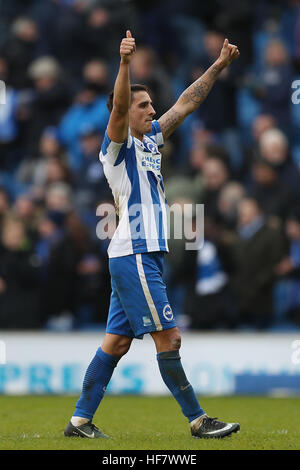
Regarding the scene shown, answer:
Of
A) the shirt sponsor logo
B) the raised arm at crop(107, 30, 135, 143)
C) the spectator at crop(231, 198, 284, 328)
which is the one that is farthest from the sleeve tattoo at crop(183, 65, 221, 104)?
the spectator at crop(231, 198, 284, 328)

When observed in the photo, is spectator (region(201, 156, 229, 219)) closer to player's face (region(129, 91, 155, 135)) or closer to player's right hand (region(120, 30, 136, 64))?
player's face (region(129, 91, 155, 135))

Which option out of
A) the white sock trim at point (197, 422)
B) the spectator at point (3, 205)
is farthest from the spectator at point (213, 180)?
the white sock trim at point (197, 422)

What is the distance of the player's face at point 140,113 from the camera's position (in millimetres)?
6695

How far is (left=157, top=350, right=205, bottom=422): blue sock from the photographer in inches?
253

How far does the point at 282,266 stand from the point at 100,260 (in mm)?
2242

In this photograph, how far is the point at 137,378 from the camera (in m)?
11.4

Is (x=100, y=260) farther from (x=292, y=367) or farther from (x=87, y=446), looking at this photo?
(x=87, y=446)

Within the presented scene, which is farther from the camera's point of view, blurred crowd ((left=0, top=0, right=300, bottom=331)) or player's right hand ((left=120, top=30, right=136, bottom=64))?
blurred crowd ((left=0, top=0, right=300, bottom=331))

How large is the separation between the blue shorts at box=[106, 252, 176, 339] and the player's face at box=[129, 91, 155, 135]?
0.92 m

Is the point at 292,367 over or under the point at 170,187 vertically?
under

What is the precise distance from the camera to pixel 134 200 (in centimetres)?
654

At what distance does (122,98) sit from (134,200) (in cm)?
78
